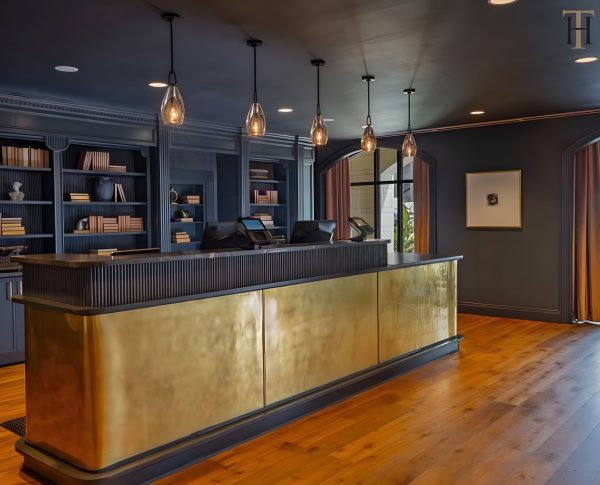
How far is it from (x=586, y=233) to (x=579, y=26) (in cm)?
429

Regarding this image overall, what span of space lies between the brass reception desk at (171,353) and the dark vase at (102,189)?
3440 mm

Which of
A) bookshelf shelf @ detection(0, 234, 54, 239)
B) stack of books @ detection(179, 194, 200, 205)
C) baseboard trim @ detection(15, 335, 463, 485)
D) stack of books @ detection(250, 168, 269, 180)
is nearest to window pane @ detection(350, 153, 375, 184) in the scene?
stack of books @ detection(250, 168, 269, 180)

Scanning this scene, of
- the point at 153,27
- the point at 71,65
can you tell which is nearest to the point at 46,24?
the point at 153,27

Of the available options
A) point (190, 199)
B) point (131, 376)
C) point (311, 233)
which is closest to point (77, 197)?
point (190, 199)

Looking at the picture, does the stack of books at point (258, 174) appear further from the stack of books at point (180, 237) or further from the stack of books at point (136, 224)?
the stack of books at point (136, 224)

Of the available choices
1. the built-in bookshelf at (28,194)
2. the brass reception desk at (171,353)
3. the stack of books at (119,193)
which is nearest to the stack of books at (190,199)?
the stack of books at (119,193)

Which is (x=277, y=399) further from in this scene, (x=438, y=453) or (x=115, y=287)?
(x=115, y=287)

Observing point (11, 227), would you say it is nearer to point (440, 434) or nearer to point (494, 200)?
point (440, 434)

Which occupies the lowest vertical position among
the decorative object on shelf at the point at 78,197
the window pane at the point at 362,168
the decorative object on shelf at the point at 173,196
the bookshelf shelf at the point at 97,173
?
the decorative object on shelf at the point at 78,197

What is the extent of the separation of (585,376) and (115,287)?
4.02 metres

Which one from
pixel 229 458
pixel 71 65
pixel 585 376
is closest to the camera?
pixel 229 458

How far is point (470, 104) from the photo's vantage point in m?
6.46

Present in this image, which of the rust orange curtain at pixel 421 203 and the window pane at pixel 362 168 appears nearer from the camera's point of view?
the rust orange curtain at pixel 421 203

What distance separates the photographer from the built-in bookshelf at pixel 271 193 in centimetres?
888
